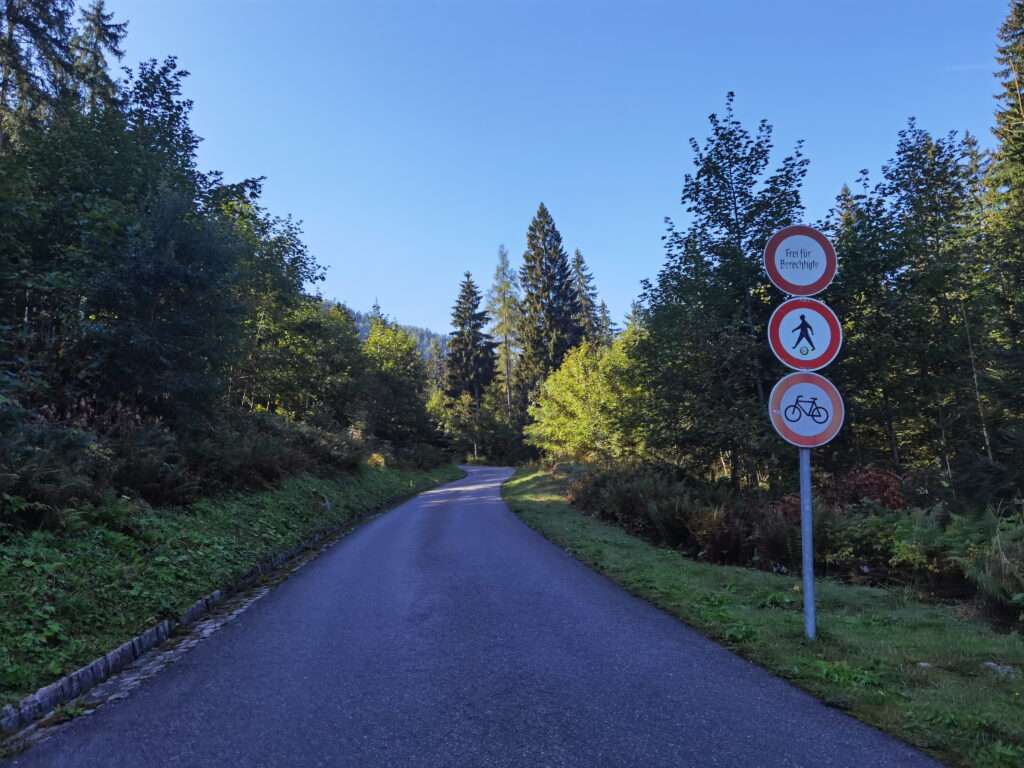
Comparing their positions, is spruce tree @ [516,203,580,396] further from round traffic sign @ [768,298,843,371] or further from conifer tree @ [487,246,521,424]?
round traffic sign @ [768,298,843,371]

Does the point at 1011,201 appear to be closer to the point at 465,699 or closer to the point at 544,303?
the point at 465,699

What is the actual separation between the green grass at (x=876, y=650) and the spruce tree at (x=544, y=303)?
39.7 metres

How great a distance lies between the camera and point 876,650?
4.29 metres

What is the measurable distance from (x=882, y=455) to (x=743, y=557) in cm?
833

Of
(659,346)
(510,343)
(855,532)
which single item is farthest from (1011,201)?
(510,343)

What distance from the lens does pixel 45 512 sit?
19.4 feet

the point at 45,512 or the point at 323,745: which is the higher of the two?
the point at 45,512

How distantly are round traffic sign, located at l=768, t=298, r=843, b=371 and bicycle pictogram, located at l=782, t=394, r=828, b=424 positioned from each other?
0.97 ft

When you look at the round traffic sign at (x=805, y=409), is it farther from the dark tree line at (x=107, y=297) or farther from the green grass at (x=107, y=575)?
the dark tree line at (x=107, y=297)

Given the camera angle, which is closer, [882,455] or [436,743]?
[436,743]

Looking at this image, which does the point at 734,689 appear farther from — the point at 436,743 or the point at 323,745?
the point at 323,745

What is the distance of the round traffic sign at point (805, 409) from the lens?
4.60 metres

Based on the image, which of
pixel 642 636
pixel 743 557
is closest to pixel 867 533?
pixel 743 557

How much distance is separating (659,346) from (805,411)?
9.83 meters
